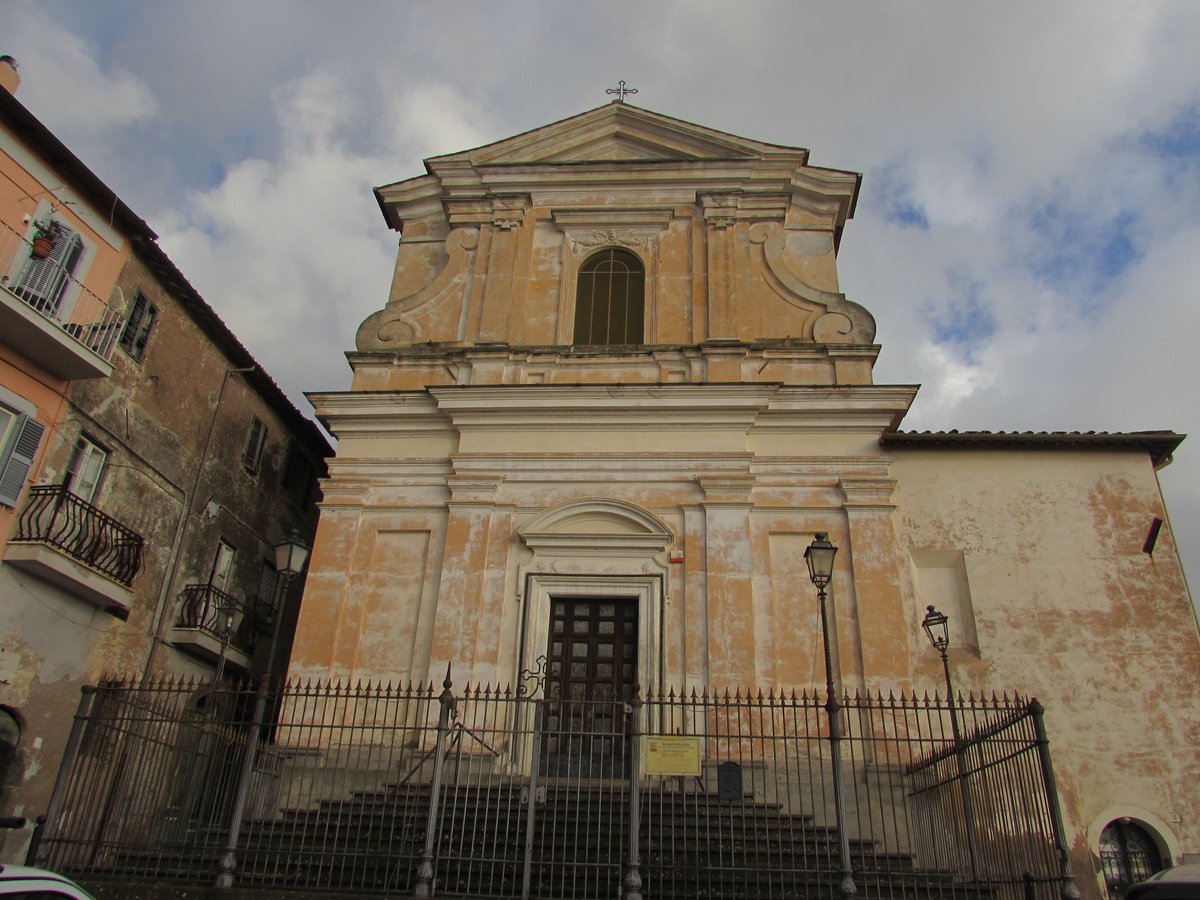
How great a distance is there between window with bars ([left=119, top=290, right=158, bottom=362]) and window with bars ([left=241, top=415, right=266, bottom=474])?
361cm

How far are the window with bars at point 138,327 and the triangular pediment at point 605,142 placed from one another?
6.62m

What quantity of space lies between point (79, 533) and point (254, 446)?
5772 millimetres

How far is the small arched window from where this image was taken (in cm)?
1699

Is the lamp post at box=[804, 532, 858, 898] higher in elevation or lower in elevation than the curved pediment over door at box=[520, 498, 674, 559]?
lower

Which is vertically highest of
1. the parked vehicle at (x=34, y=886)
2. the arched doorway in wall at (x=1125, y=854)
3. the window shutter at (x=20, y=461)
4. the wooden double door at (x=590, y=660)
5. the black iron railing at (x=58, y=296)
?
the black iron railing at (x=58, y=296)

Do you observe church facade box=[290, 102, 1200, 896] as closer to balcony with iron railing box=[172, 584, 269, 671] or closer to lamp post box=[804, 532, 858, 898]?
balcony with iron railing box=[172, 584, 269, 671]

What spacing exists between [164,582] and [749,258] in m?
12.5

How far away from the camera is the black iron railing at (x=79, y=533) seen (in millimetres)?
12539

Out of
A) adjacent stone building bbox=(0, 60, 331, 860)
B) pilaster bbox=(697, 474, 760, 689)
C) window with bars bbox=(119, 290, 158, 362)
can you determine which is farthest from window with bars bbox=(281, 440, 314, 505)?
pilaster bbox=(697, 474, 760, 689)

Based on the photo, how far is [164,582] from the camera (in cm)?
1565

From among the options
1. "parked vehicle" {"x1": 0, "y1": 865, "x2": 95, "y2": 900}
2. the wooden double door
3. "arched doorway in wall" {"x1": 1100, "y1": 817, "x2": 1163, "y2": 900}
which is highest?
the wooden double door

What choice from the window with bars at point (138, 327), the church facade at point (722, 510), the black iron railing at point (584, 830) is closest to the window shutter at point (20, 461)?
the window with bars at point (138, 327)

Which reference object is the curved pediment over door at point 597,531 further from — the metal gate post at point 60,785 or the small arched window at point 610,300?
the metal gate post at point 60,785

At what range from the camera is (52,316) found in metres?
12.8
